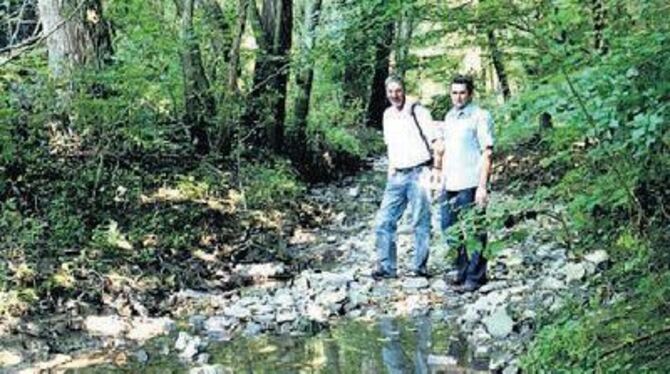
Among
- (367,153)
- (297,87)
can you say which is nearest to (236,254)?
(297,87)

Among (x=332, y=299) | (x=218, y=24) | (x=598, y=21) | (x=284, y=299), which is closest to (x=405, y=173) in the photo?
(x=332, y=299)

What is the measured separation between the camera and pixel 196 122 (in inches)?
469

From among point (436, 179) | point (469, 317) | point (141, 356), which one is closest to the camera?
point (141, 356)

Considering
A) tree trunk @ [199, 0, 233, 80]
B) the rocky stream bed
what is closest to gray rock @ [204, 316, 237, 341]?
the rocky stream bed

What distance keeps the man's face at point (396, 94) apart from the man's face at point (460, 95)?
685 millimetres

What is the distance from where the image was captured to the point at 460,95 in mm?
7328

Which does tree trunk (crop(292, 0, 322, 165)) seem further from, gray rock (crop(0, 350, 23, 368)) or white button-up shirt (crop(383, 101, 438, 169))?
gray rock (crop(0, 350, 23, 368))

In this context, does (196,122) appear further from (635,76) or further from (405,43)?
(635,76)

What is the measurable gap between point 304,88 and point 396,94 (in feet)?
24.4

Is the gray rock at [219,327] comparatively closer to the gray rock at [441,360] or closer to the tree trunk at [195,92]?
the gray rock at [441,360]

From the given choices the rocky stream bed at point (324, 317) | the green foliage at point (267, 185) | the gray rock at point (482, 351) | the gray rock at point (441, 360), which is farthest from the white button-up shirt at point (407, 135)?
the green foliage at point (267, 185)

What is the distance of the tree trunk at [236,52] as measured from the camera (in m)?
12.0

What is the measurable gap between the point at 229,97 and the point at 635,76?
9273 millimetres

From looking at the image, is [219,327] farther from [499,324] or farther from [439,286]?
[499,324]
